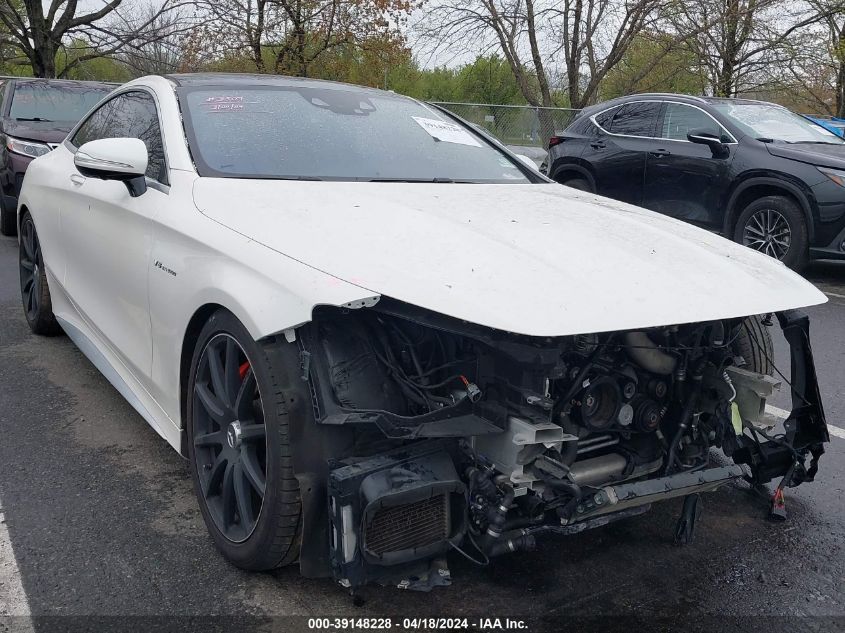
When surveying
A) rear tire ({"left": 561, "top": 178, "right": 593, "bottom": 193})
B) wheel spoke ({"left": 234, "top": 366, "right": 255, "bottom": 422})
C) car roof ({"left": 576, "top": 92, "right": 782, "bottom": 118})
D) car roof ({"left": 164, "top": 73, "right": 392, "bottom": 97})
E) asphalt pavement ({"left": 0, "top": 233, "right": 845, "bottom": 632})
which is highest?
car roof ({"left": 576, "top": 92, "right": 782, "bottom": 118})

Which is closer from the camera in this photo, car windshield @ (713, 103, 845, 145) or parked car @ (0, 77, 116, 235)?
car windshield @ (713, 103, 845, 145)

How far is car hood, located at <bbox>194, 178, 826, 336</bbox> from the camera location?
7.03 feet

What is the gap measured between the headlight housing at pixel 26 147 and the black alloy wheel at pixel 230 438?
7.05 meters

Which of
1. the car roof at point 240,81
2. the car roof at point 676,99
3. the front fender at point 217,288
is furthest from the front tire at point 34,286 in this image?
the car roof at point 676,99

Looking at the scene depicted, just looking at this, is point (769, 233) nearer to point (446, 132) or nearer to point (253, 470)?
point (446, 132)

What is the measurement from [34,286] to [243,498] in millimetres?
3236

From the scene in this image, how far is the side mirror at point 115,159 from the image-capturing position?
10.1 ft

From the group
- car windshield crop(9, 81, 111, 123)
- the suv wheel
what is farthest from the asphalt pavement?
car windshield crop(9, 81, 111, 123)

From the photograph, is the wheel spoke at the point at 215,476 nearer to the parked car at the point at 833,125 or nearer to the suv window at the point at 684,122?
the suv window at the point at 684,122

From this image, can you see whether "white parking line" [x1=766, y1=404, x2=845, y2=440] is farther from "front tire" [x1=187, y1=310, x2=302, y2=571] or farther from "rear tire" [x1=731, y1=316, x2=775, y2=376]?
"front tire" [x1=187, y1=310, x2=302, y2=571]

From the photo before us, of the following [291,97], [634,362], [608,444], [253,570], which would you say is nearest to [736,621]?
[608,444]

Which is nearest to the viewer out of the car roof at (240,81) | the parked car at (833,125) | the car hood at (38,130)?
the car roof at (240,81)

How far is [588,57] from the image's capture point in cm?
2459

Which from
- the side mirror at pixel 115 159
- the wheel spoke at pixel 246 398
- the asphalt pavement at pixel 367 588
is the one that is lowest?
the asphalt pavement at pixel 367 588
